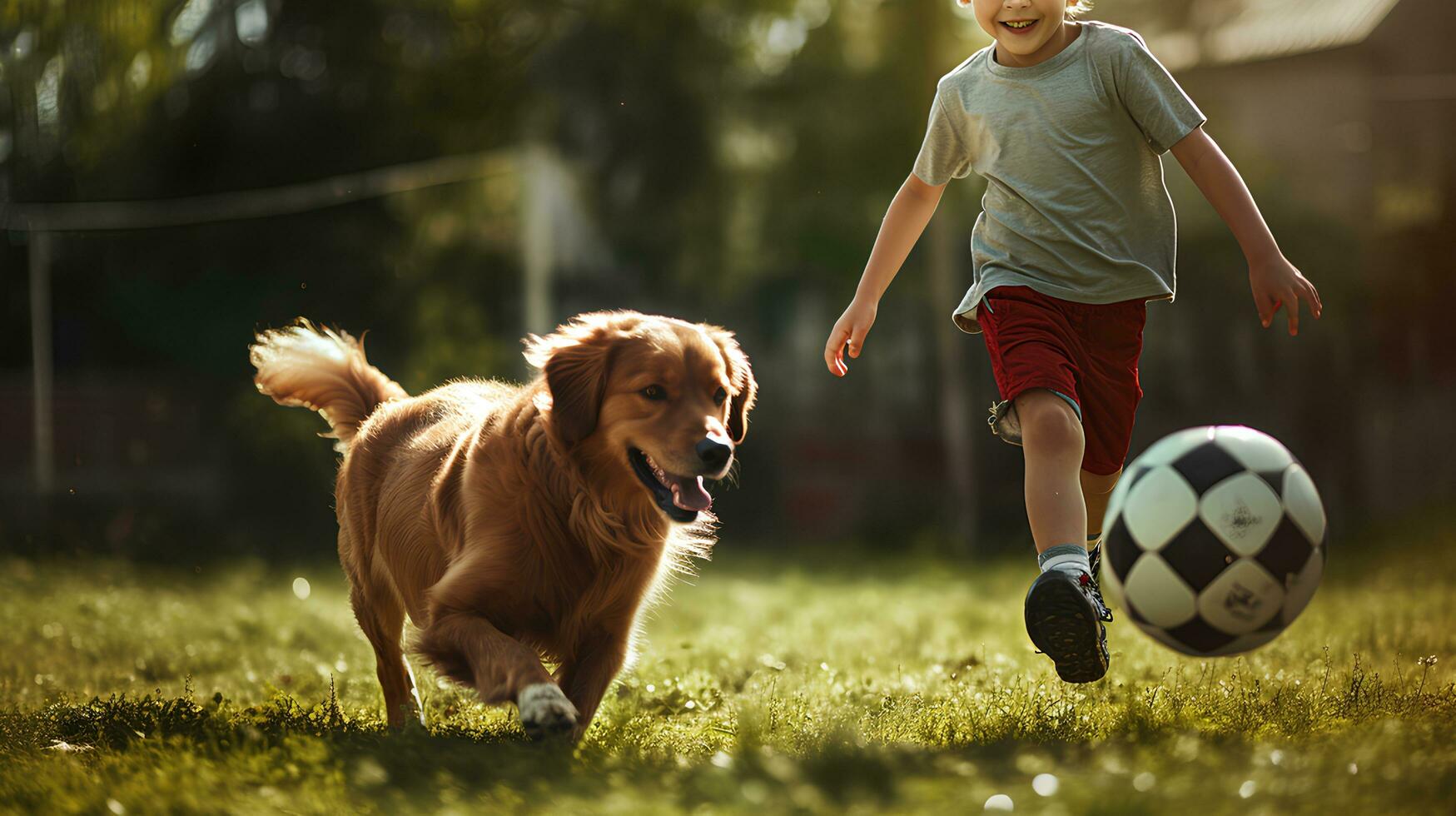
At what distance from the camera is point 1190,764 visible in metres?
2.59

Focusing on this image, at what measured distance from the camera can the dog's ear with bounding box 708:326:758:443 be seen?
13.0ft

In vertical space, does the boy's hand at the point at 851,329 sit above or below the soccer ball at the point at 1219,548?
above

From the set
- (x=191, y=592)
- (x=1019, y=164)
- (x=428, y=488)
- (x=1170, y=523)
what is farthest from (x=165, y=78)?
(x=1170, y=523)

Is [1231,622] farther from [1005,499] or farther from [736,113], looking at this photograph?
[736,113]

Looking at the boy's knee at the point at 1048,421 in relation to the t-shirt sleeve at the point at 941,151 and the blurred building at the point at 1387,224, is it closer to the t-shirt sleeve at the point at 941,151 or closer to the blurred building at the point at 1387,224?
the t-shirt sleeve at the point at 941,151

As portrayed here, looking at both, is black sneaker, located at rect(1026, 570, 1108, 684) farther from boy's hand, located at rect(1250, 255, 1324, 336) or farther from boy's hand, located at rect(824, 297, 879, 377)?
boy's hand, located at rect(824, 297, 879, 377)

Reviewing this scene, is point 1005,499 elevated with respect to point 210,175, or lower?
lower

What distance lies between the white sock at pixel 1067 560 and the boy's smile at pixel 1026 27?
1414 mm

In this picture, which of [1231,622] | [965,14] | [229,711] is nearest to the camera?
[1231,622]

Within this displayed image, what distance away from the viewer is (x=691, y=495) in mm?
3619

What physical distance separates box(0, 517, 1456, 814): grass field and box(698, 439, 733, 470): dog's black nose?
0.71 meters

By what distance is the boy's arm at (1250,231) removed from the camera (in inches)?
129

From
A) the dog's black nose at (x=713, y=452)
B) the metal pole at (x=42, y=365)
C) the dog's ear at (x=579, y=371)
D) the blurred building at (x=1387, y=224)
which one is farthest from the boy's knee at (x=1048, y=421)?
the metal pole at (x=42, y=365)

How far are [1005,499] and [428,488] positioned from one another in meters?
7.96
